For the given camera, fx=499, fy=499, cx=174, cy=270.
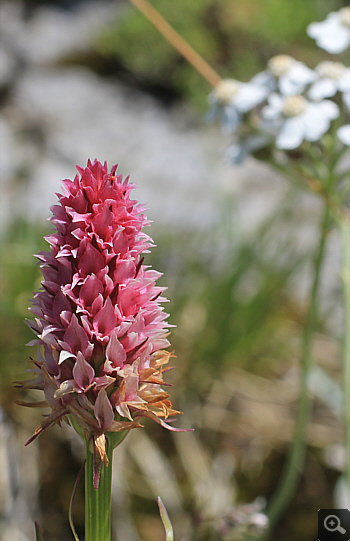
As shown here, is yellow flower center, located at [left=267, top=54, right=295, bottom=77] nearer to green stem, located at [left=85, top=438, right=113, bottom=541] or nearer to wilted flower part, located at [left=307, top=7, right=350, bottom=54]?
wilted flower part, located at [left=307, top=7, right=350, bottom=54]

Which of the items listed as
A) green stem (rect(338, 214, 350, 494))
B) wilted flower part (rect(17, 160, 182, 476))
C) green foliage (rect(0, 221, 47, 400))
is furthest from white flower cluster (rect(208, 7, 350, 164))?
green foliage (rect(0, 221, 47, 400))

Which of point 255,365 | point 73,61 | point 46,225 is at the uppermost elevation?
point 73,61

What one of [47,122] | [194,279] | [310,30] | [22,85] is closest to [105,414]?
[310,30]

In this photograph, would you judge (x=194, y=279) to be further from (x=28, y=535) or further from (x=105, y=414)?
(x=105, y=414)

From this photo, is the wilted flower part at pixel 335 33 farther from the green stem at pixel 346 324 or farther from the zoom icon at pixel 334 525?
the zoom icon at pixel 334 525

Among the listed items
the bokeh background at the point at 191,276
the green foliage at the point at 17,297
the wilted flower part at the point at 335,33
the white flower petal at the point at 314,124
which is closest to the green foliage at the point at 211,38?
the bokeh background at the point at 191,276
